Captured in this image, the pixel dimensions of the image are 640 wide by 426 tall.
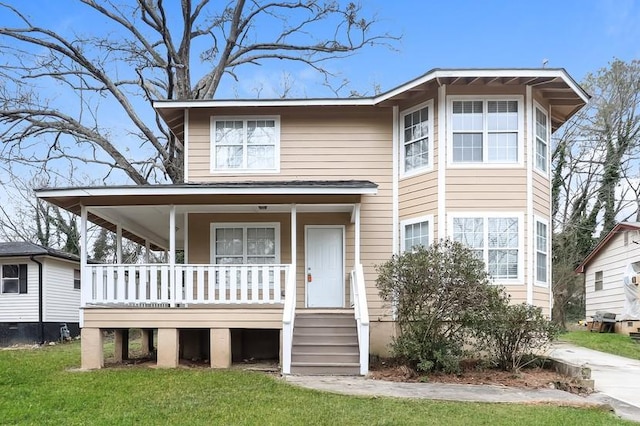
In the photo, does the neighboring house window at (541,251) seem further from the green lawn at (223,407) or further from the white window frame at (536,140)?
the green lawn at (223,407)

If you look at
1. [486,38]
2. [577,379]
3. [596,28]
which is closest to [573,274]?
[596,28]

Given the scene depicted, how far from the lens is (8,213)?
3462 cm

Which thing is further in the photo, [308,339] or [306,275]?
[306,275]

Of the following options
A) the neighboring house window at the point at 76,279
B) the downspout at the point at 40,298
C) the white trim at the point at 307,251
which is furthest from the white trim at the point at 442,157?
the neighboring house window at the point at 76,279

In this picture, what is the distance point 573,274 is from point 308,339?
20.9m

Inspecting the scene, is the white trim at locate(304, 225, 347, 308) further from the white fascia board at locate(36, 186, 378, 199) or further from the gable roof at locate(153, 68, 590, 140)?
the gable roof at locate(153, 68, 590, 140)

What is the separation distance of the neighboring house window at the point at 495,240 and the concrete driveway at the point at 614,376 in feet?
7.12

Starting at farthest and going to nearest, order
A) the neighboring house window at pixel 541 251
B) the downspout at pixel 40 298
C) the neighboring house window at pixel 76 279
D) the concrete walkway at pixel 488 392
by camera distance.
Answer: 1. the neighboring house window at pixel 76 279
2. the downspout at pixel 40 298
3. the neighboring house window at pixel 541 251
4. the concrete walkway at pixel 488 392

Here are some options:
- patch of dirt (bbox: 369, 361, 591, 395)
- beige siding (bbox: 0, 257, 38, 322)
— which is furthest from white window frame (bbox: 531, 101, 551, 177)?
beige siding (bbox: 0, 257, 38, 322)

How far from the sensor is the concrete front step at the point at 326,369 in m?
Result: 10.1

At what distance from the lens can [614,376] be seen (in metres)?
11.1

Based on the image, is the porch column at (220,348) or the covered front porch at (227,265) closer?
the porch column at (220,348)

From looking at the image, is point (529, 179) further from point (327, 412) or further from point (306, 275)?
point (327, 412)

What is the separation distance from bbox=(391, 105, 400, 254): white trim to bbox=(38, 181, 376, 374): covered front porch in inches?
37.3
